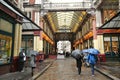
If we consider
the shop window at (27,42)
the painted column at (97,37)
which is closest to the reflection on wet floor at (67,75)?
the painted column at (97,37)

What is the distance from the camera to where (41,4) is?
26.1 meters

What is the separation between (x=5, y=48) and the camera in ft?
39.7

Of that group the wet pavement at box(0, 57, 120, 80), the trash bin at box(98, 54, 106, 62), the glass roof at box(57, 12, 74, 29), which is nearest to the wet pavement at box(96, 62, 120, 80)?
the wet pavement at box(0, 57, 120, 80)

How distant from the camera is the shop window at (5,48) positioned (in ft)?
37.4

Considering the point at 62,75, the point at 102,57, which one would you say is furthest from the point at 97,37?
the point at 62,75

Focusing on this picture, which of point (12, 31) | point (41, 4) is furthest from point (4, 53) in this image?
point (41, 4)

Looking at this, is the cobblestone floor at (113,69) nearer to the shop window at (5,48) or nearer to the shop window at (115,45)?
the shop window at (5,48)

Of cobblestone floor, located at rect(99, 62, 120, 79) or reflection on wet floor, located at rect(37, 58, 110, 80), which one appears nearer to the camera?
reflection on wet floor, located at rect(37, 58, 110, 80)

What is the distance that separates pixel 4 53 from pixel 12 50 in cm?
124

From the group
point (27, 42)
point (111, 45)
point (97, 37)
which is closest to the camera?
point (97, 37)

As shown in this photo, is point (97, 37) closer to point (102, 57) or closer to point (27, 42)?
point (102, 57)

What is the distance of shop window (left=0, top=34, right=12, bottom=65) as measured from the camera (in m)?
11.4

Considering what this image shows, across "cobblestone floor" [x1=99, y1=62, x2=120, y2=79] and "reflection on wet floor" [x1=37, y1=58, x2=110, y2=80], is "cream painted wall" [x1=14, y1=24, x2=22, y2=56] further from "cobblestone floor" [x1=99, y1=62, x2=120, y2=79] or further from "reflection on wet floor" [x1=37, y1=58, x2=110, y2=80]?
"cobblestone floor" [x1=99, y1=62, x2=120, y2=79]

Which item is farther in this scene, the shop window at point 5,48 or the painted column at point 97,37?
the painted column at point 97,37
